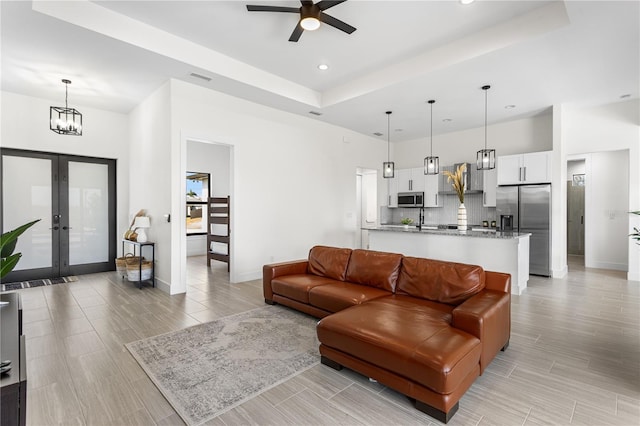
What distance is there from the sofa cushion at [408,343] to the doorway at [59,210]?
561 centimetres

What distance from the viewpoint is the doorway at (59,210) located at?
5492 millimetres

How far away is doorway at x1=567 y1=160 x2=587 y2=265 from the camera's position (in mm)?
8031

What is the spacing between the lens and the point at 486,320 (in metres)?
2.30

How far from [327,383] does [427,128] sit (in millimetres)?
6581

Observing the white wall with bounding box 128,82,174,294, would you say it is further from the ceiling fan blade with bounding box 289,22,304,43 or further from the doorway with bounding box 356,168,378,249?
the doorway with bounding box 356,168,378,249

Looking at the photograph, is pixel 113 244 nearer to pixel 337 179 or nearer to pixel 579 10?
pixel 337 179

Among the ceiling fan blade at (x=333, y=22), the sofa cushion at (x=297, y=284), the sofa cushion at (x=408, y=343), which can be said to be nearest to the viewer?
the sofa cushion at (x=408, y=343)

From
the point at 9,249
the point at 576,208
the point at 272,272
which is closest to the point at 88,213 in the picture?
the point at 272,272

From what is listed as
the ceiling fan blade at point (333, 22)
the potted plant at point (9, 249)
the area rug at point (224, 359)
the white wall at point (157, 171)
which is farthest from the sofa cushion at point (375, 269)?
the potted plant at point (9, 249)

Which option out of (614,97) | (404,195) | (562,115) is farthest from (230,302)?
(614,97)

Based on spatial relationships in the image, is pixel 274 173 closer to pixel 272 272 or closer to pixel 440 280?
pixel 272 272

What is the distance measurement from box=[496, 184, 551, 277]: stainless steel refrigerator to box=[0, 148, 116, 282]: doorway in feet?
26.8

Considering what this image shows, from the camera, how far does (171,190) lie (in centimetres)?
474

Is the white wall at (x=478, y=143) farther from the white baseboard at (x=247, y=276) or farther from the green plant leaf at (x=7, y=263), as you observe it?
the green plant leaf at (x=7, y=263)
